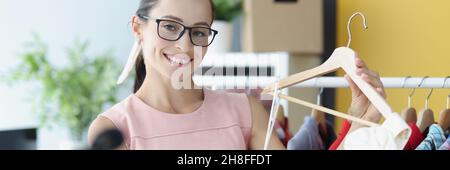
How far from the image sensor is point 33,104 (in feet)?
9.06

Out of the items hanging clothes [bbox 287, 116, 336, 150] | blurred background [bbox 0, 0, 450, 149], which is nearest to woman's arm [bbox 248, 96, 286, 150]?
hanging clothes [bbox 287, 116, 336, 150]

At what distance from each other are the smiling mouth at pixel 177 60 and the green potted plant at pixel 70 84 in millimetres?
1757

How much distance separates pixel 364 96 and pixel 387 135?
0.13m

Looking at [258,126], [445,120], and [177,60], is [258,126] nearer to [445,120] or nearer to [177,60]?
[177,60]

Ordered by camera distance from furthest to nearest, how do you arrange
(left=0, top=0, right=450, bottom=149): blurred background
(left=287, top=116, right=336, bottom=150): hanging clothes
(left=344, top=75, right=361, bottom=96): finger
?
(left=0, top=0, right=450, bottom=149): blurred background
(left=287, top=116, right=336, bottom=150): hanging clothes
(left=344, top=75, right=361, bottom=96): finger

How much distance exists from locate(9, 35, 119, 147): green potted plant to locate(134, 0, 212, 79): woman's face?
5.73 ft

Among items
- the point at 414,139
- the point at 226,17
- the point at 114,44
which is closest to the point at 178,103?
the point at 414,139

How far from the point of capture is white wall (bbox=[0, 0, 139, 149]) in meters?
2.79

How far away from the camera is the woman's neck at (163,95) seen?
3.02ft

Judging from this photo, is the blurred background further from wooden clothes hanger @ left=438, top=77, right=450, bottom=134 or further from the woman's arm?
the woman's arm

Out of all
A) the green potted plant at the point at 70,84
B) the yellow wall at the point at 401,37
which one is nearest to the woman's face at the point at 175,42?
the yellow wall at the point at 401,37

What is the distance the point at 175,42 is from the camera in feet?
2.90

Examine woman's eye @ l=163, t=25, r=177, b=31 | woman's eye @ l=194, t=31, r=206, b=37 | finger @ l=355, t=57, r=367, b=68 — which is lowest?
finger @ l=355, t=57, r=367, b=68
